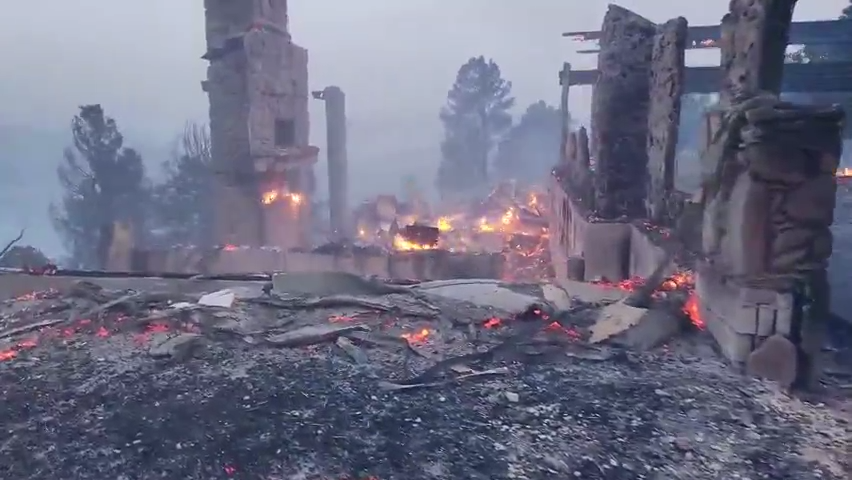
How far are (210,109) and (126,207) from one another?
14643mm

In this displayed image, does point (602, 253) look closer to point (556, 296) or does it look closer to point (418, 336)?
point (556, 296)

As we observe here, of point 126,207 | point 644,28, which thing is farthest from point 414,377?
point 126,207

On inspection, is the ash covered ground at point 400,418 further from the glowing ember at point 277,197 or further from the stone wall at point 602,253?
the glowing ember at point 277,197

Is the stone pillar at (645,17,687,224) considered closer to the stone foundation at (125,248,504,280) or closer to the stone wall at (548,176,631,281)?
the stone wall at (548,176,631,281)

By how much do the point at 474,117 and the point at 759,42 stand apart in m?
50.8

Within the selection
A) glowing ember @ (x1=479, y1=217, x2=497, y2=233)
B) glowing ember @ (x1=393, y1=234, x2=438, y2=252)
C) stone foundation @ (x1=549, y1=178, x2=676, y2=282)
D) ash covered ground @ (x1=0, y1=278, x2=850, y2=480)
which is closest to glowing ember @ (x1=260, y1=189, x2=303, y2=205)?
Answer: glowing ember @ (x1=393, y1=234, x2=438, y2=252)

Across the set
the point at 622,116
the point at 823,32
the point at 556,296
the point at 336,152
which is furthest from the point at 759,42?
the point at 336,152

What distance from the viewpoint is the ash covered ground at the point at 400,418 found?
3980mm

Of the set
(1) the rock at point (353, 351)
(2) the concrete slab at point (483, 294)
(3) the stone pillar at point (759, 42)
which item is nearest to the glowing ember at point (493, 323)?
(2) the concrete slab at point (483, 294)

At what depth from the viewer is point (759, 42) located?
26.4 ft

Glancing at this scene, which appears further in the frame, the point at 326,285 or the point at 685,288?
the point at 326,285

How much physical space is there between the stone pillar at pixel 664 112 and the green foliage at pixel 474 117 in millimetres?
46232

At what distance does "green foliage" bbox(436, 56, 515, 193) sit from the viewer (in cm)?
5662

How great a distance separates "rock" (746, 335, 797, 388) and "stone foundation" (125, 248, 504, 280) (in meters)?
10.9
